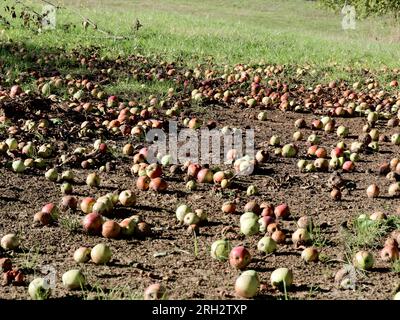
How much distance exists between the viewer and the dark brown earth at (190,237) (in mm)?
3867

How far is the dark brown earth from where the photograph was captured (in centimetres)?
387

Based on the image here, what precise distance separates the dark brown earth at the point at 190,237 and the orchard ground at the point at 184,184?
0.01 meters

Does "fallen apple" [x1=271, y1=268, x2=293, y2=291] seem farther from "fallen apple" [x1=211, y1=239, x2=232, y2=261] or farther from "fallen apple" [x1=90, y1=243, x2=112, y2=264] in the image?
"fallen apple" [x1=90, y1=243, x2=112, y2=264]

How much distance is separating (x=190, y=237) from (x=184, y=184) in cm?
142

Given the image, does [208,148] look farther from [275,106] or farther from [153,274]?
[153,274]

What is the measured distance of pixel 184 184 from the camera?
20.1ft

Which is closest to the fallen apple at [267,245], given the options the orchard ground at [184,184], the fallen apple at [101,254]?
the orchard ground at [184,184]

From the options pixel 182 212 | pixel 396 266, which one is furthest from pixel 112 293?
pixel 396 266

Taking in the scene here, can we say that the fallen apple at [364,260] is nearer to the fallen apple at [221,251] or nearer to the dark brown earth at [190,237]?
the dark brown earth at [190,237]

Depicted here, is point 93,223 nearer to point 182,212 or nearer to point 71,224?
point 71,224

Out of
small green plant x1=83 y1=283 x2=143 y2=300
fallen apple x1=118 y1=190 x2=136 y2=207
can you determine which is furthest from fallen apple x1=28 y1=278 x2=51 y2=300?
fallen apple x1=118 y1=190 x2=136 y2=207

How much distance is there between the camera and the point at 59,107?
28.0 feet

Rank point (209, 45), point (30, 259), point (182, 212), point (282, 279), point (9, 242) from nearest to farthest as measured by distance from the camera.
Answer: point (282, 279), point (30, 259), point (9, 242), point (182, 212), point (209, 45)
